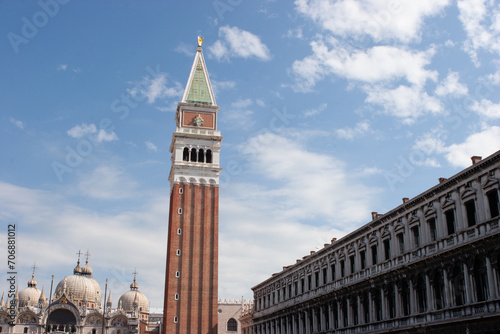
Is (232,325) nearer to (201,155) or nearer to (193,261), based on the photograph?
(193,261)

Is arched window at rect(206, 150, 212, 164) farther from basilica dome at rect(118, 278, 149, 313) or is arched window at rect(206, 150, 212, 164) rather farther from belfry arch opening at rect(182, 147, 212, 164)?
basilica dome at rect(118, 278, 149, 313)

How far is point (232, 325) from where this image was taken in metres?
95.3

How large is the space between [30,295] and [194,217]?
8244 cm

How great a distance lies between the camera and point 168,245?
78500mm

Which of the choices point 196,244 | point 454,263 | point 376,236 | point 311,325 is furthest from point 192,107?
point 454,263

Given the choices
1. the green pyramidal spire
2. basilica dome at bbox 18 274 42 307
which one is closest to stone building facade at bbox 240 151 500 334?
the green pyramidal spire

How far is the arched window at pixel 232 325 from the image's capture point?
→ 9506cm

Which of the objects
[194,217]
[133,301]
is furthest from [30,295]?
[194,217]

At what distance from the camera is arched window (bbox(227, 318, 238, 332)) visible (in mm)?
95062

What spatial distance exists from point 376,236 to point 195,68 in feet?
177

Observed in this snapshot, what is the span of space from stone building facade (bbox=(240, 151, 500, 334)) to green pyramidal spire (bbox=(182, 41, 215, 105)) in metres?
40.0

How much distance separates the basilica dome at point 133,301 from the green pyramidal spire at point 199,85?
7687 cm

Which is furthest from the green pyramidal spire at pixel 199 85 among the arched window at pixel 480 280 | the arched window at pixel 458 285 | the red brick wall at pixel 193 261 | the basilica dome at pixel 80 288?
the basilica dome at pixel 80 288

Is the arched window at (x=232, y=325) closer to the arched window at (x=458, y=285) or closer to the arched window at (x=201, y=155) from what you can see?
the arched window at (x=201, y=155)
